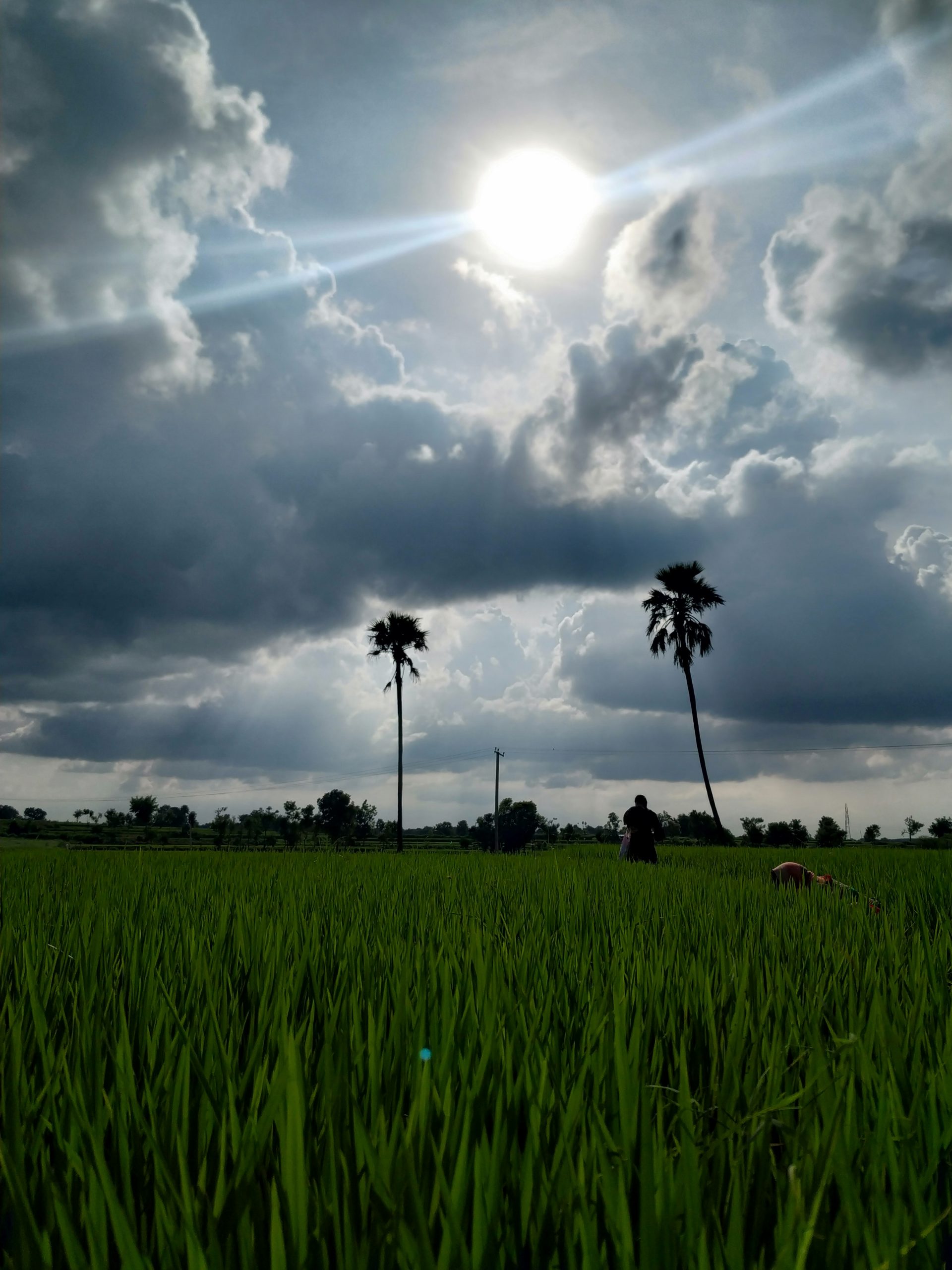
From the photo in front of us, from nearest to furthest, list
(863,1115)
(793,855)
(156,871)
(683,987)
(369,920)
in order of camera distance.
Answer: (863,1115) → (683,987) → (369,920) → (156,871) → (793,855)

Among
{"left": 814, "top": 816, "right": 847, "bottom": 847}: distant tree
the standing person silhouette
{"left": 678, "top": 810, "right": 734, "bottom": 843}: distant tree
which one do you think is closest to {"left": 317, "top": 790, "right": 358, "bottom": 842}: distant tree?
{"left": 678, "top": 810, "right": 734, "bottom": 843}: distant tree

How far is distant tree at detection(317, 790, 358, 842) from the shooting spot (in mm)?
127250

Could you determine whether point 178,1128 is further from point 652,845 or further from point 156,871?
point 652,845

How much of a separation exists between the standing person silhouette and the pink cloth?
6.10m

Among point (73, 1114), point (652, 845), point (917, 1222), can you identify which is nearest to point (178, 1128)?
point (73, 1114)

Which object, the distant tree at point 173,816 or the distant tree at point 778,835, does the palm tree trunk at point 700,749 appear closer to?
the distant tree at point 778,835

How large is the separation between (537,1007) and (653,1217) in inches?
58.8

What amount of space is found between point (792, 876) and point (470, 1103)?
7045 mm

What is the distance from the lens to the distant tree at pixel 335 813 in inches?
5010

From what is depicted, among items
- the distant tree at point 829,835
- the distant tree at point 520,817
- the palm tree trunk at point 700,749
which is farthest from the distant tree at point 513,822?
the palm tree trunk at point 700,749

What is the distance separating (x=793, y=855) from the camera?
17.0 m

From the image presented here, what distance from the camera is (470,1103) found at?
1.13m

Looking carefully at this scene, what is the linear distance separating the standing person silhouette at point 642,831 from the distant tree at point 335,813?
116m

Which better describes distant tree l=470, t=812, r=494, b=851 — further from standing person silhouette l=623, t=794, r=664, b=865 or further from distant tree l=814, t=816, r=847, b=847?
standing person silhouette l=623, t=794, r=664, b=865
